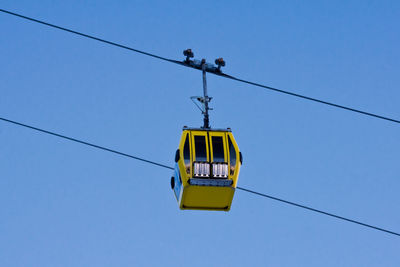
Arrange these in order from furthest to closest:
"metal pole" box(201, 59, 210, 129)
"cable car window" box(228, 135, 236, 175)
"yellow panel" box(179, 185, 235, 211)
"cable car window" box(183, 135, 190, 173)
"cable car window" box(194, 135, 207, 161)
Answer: "metal pole" box(201, 59, 210, 129)
"cable car window" box(228, 135, 236, 175)
"cable car window" box(194, 135, 207, 161)
"cable car window" box(183, 135, 190, 173)
"yellow panel" box(179, 185, 235, 211)

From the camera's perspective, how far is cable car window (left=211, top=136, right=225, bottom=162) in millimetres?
30880

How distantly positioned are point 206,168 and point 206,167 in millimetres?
36

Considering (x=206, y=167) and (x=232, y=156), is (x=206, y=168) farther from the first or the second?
(x=232, y=156)

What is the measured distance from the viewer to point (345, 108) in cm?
3017

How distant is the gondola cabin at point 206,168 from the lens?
30.5 m

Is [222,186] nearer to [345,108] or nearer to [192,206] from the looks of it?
[192,206]

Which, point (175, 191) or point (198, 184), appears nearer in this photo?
point (198, 184)

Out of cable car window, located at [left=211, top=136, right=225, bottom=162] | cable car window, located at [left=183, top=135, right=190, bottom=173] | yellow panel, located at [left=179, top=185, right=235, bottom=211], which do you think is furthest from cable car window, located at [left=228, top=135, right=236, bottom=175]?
cable car window, located at [left=183, top=135, right=190, bottom=173]

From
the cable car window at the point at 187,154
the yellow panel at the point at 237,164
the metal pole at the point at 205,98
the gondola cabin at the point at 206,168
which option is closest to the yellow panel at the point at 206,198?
the gondola cabin at the point at 206,168

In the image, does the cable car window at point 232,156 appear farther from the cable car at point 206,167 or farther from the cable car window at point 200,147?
the cable car window at point 200,147

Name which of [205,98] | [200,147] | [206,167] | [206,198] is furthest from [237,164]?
[205,98]

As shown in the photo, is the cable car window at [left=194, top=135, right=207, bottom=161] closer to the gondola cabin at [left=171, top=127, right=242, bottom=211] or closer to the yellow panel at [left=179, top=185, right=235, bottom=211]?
the gondola cabin at [left=171, top=127, right=242, bottom=211]

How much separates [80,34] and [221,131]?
5877 mm

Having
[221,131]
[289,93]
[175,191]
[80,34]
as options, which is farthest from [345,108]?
[80,34]
